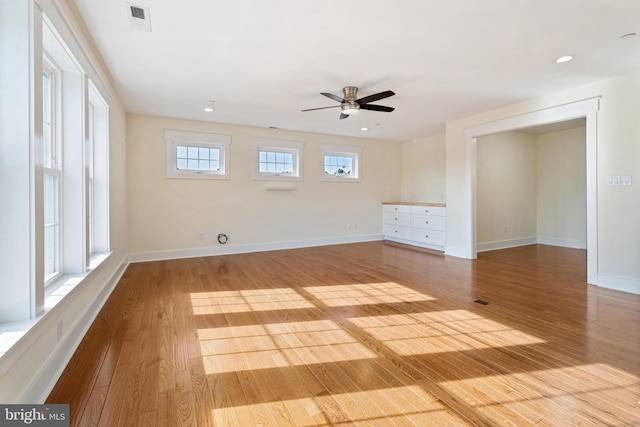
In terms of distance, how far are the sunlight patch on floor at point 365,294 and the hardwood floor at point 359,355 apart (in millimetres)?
24

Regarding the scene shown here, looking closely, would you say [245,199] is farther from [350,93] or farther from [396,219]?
[396,219]

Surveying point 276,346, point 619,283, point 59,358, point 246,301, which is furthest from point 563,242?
point 59,358

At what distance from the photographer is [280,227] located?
6.28 metres

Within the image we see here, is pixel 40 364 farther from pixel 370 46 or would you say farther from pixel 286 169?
pixel 286 169

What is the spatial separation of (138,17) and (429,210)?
5.51m

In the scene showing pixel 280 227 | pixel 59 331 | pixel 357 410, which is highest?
pixel 280 227

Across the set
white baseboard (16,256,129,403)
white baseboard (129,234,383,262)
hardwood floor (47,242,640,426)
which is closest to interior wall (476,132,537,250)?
hardwood floor (47,242,640,426)

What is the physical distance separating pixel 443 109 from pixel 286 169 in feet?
10.8

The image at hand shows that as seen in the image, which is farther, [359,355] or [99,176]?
[99,176]

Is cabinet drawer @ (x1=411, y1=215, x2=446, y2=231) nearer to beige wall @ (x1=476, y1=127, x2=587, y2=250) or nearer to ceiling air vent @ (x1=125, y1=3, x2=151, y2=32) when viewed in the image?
beige wall @ (x1=476, y1=127, x2=587, y2=250)

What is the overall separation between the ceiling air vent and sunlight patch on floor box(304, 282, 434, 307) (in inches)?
119

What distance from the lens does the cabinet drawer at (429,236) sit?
582cm

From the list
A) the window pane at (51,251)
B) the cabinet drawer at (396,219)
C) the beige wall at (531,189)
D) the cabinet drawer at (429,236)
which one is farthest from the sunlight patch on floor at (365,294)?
the beige wall at (531,189)

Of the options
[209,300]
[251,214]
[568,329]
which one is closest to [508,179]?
[568,329]
